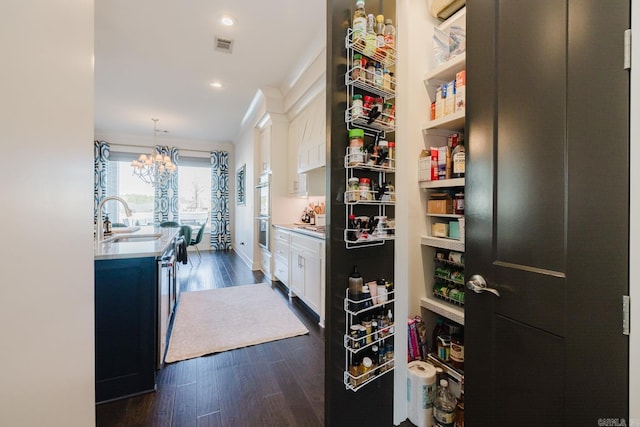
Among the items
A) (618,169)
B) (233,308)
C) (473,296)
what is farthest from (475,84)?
(233,308)

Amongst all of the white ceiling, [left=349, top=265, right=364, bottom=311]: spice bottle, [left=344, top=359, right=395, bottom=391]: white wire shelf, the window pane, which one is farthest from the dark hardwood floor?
the window pane

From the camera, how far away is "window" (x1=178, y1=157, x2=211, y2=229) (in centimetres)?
709

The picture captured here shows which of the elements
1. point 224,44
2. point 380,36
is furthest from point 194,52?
point 380,36

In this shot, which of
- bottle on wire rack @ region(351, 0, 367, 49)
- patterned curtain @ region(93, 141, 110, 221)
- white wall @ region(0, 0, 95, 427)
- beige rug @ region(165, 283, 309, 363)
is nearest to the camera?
white wall @ region(0, 0, 95, 427)

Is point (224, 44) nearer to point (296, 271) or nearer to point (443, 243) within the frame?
point (296, 271)

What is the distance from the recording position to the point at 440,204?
5.22 feet

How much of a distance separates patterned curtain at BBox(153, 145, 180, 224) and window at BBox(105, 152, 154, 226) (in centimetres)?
23

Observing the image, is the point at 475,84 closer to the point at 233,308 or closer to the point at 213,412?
the point at 213,412

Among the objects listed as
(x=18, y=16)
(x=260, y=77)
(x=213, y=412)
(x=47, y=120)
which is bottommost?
(x=213, y=412)

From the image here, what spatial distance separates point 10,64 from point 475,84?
4.63ft

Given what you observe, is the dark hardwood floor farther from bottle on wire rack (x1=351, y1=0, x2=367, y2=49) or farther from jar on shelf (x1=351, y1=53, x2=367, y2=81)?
bottle on wire rack (x1=351, y1=0, x2=367, y2=49)

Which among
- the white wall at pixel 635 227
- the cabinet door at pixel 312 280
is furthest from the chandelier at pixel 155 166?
the white wall at pixel 635 227

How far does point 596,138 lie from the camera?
798mm

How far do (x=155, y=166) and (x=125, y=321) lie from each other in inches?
208
